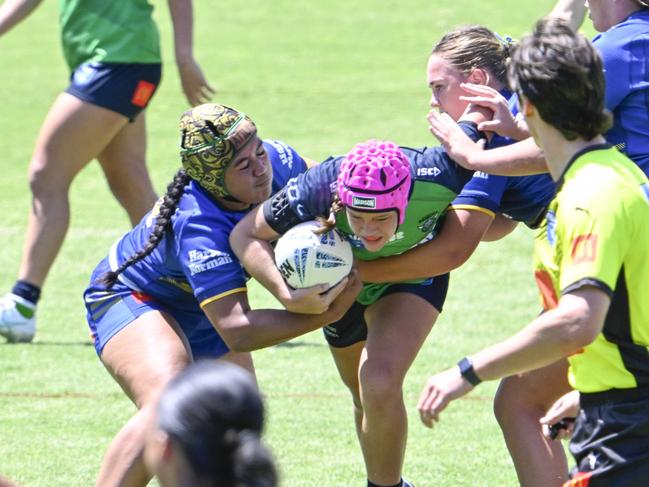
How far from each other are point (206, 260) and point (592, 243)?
5.70 ft

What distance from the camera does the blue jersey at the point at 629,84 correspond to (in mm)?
4727

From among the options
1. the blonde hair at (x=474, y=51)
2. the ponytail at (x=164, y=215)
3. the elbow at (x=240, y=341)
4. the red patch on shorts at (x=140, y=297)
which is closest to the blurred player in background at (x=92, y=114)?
the red patch on shorts at (x=140, y=297)

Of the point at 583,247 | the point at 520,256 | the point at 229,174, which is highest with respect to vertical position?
the point at 583,247

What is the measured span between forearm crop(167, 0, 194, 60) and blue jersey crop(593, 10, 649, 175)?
154 inches

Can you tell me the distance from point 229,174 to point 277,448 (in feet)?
5.27

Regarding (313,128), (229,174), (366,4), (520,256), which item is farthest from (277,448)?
(366,4)

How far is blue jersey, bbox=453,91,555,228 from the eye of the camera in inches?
198

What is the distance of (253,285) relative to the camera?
9.11 meters

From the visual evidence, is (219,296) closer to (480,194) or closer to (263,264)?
(263,264)

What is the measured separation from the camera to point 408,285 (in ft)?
17.2

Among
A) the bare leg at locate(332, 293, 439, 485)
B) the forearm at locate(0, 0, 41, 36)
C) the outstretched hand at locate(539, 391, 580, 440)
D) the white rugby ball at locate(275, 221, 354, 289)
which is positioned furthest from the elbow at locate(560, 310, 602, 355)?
the forearm at locate(0, 0, 41, 36)

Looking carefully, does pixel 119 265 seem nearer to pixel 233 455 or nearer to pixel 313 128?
pixel 233 455

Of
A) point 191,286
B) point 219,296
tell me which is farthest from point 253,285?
point 219,296

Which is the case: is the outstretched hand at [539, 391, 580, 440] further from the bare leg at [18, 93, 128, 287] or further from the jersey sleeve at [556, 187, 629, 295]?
the bare leg at [18, 93, 128, 287]
